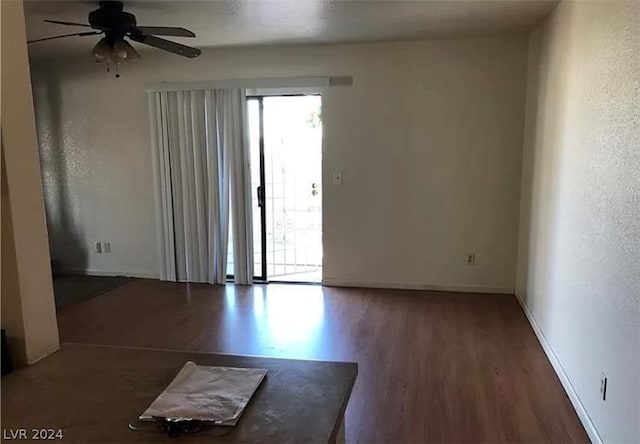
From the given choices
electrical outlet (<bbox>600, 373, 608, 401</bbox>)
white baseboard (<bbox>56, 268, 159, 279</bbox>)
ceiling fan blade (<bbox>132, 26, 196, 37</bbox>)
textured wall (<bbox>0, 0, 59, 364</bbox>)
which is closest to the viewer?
textured wall (<bbox>0, 0, 59, 364</bbox>)

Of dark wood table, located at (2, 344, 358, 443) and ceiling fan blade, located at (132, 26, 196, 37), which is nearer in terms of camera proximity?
dark wood table, located at (2, 344, 358, 443)

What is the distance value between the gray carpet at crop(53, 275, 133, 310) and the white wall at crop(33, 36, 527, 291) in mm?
834

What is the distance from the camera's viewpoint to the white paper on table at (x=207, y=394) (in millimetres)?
1084

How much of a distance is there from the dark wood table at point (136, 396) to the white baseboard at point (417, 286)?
364 centimetres

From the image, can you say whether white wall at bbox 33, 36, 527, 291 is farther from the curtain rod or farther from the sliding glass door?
the sliding glass door

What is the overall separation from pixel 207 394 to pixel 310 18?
313 cm

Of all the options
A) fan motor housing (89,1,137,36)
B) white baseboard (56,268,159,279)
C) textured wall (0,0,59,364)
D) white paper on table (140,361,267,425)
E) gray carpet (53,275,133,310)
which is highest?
fan motor housing (89,1,137,36)

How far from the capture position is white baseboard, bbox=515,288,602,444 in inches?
95.3

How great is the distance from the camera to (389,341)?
3652mm

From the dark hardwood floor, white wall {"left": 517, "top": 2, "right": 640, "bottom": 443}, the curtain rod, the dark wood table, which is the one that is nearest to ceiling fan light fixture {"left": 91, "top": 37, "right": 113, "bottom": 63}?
the curtain rod

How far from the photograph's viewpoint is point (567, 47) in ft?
10.1

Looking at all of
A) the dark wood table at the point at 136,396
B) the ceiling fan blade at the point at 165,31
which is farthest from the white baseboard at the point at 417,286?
the dark wood table at the point at 136,396

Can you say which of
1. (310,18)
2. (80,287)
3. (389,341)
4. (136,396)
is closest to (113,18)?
(310,18)

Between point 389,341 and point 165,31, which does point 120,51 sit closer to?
point 165,31
